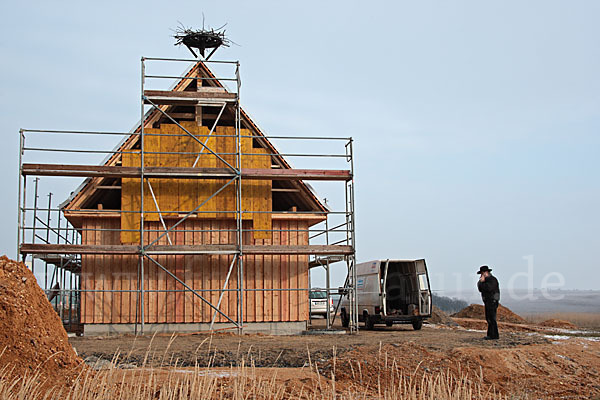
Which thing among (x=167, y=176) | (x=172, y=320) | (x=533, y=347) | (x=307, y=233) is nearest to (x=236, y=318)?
(x=172, y=320)

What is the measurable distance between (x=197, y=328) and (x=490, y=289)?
8.37m

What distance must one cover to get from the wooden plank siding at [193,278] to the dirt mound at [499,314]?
1334cm

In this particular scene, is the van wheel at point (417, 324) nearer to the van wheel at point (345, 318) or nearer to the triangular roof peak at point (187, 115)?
the van wheel at point (345, 318)

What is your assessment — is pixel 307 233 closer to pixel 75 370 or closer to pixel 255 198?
pixel 255 198

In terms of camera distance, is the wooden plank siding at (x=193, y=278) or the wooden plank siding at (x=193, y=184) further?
the wooden plank siding at (x=193, y=184)

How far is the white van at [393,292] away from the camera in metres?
21.8

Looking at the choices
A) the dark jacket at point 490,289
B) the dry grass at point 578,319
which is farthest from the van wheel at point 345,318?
the dry grass at point 578,319

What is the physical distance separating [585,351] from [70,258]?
1413cm

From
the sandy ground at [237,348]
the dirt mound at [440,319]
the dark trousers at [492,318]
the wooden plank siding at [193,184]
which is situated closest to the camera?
the sandy ground at [237,348]

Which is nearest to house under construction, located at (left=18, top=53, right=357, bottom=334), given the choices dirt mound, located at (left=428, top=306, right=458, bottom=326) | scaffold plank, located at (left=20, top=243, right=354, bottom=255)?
scaffold plank, located at (left=20, top=243, right=354, bottom=255)

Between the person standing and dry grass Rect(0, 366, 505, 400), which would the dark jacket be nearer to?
the person standing

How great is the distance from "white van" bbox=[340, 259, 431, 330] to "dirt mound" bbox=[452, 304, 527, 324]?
872cm

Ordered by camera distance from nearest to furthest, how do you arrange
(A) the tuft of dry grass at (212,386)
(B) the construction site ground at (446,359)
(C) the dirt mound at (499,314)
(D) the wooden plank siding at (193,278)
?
(A) the tuft of dry grass at (212,386) → (B) the construction site ground at (446,359) → (D) the wooden plank siding at (193,278) → (C) the dirt mound at (499,314)

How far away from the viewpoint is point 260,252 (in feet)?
63.4
